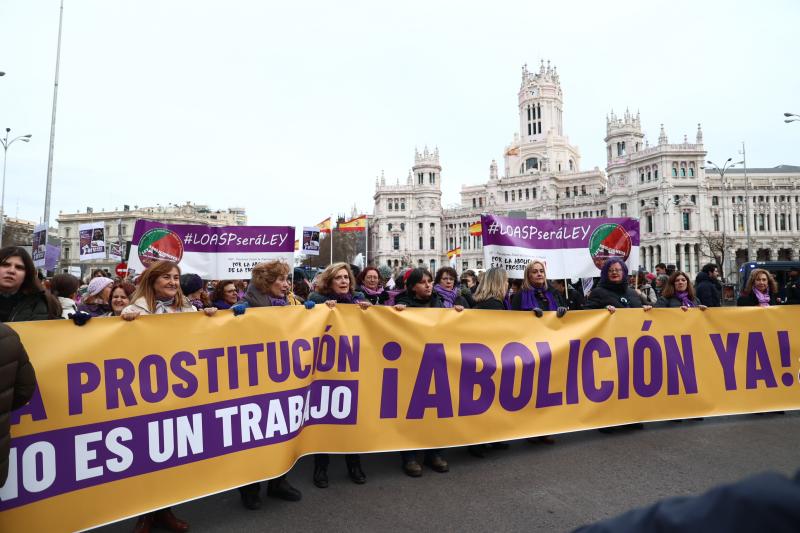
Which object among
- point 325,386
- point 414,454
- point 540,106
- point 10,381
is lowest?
point 414,454

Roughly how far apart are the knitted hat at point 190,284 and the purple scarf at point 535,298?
146 inches

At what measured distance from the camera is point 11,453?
3.16m

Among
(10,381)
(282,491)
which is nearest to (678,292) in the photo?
(282,491)

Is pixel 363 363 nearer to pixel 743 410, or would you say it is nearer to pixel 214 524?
pixel 214 524

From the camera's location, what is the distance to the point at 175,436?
367 cm

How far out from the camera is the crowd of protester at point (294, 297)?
3.72 m

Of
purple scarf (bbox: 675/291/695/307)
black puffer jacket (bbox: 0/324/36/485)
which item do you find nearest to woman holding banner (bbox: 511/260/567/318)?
purple scarf (bbox: 675/291/695/307)

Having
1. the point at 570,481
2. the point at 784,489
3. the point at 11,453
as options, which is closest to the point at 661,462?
the point at 570,481

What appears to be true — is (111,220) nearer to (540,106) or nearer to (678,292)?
(540,106)

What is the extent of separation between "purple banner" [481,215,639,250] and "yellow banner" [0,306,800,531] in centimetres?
148

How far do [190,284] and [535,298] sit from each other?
155 inches

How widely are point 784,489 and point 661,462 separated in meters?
4.76

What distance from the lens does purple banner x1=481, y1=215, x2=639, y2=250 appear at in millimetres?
6422

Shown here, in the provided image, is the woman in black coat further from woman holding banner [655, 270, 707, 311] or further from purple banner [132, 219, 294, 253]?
purple banner [132, 219, 294, 253]
